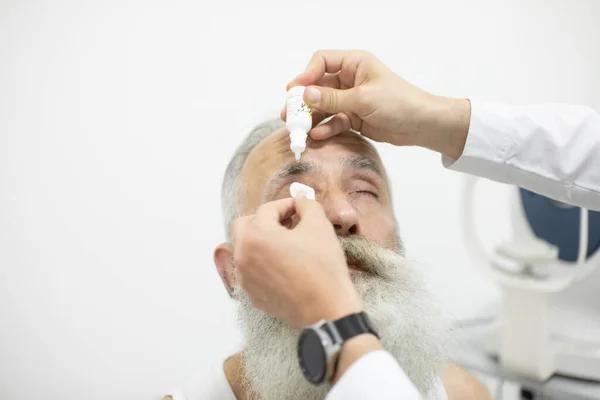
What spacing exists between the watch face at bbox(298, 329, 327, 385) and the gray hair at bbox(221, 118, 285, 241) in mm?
596

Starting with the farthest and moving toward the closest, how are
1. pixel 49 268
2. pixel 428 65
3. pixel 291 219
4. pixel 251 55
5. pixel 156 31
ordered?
pixel 428 65 → pixel 251 55 → pixel 156 31 → pixel 49 268 → pixel 291 219

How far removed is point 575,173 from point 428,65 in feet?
3.43

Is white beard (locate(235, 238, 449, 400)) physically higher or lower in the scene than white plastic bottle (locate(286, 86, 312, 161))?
lower

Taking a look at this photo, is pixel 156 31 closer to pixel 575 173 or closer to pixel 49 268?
pixel 49 268

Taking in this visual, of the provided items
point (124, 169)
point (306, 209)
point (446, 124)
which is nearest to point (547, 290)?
point (446, 124)

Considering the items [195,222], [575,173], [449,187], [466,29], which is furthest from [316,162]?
[466,29]

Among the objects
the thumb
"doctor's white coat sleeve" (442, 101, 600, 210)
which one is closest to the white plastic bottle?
the thumb

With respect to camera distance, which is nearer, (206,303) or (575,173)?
(575,173)

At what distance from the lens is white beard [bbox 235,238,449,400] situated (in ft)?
3.19

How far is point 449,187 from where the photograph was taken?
2.15 m

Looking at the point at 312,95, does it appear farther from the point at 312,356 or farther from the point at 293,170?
the point at 312,356

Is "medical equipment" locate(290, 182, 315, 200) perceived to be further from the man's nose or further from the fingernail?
the fingernail

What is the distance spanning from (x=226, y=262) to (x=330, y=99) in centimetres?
47

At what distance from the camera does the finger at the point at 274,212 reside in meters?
0.81
